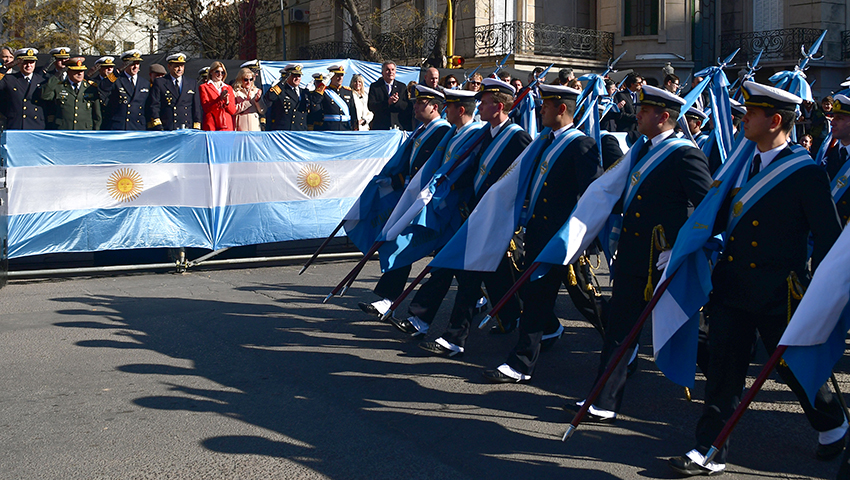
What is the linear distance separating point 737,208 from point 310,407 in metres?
2.60

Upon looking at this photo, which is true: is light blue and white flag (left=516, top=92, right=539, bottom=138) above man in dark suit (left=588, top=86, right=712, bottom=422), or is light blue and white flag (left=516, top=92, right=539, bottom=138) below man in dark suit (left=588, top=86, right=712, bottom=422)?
above

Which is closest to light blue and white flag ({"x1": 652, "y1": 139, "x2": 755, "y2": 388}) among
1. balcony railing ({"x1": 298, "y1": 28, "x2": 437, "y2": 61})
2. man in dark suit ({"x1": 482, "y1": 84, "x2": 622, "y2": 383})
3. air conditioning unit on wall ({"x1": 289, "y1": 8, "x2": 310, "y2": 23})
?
man in dark suit ({"x1": 482, "y1": 84, "x2": 622, "y2": 383})

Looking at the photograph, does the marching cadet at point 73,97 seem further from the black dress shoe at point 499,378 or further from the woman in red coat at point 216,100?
the black dress shoe at point 499,378

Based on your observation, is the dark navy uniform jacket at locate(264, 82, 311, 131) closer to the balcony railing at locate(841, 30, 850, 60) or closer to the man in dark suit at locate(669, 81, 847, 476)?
the man in dark suit at locate(669, 81, 847, 476)

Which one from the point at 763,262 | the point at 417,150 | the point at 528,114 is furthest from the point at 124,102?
the point at 763,262

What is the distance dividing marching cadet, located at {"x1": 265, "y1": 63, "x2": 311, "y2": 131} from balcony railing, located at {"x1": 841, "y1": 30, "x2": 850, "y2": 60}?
2001 centimetres

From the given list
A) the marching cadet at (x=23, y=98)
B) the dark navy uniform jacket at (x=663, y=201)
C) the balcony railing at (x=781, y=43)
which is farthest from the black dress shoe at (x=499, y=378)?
the balcony railing at (x=781, y=43)

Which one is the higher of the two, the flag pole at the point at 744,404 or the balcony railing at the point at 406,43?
the balcony railing at the point at 406,43

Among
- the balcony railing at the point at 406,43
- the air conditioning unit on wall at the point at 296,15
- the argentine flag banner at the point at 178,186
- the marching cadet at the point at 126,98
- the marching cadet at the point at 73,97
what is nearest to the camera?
the argentine flag banner at the point at 178,186

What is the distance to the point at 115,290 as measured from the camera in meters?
9.02

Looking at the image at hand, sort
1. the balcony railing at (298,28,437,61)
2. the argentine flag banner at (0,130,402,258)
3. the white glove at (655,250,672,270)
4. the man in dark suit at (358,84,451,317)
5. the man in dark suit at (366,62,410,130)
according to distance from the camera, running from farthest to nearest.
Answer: the balcony railing at (298,28,437,61)
the man in dark suit at (366,62,410,130)
the argentine flag banner at (0,130,402,258)
the man in dark suit at (358,84,451,317)
the white glove at (655,250,672,270)

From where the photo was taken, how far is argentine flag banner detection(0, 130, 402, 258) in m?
9.30

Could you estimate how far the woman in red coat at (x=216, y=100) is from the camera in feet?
40.8

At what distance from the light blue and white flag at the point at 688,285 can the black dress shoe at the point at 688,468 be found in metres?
0.40
